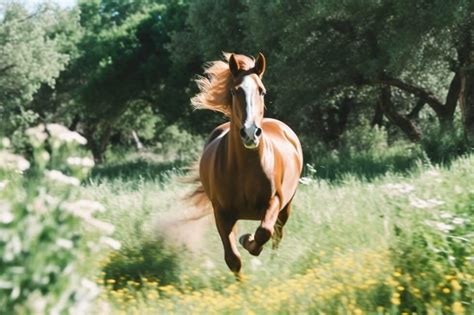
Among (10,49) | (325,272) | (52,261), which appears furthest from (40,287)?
(10,49)

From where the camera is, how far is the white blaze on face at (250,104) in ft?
22.6

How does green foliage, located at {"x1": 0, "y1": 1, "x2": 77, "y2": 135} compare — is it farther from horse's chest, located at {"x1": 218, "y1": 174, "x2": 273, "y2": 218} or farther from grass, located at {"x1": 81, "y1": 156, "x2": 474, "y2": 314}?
horse's chest, located at {"x1": 218, "y1": 174, "x2": 273, "y2": 218}

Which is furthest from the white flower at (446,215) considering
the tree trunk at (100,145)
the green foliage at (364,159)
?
the tree trunk at (100,145)

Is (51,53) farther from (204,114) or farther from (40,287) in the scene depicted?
(40,287)

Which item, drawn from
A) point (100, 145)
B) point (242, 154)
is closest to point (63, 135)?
point (242, 154)

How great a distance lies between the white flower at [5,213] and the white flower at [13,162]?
0.84 ft

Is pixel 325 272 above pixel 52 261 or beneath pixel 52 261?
beneath

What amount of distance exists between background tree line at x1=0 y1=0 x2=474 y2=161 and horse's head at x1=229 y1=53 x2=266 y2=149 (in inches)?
493

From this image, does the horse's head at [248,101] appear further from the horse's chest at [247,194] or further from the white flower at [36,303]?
the white flower at [36,303]

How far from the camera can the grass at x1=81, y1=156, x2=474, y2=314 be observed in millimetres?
5801

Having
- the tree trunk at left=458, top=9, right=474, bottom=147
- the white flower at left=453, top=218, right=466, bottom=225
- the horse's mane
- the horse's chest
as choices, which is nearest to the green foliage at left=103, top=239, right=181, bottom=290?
the horse's chest

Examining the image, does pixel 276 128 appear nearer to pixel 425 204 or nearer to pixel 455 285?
pixel 425 204

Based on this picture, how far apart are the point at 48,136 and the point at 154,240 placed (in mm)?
4784

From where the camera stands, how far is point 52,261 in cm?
380
